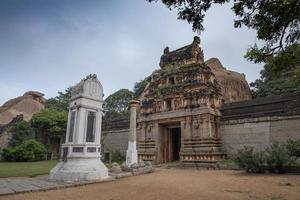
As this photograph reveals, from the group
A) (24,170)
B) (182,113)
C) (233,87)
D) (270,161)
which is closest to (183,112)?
(182,113)

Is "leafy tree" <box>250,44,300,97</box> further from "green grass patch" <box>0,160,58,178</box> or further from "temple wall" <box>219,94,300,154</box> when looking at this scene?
"green grass patch" <box>0,160,58,178</box>

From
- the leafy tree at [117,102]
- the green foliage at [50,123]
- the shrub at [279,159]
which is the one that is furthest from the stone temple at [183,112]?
the leafy tree at [117,102]

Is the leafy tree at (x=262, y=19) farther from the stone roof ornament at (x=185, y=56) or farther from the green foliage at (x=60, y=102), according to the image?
the green foliage at (x=60, y=102)

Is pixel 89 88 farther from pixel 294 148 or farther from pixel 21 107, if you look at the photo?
pixel 21 107

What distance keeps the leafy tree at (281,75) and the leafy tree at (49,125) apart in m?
19.0

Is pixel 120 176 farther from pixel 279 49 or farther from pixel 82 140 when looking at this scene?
pixel 279 49

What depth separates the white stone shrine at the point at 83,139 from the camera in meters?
8.52

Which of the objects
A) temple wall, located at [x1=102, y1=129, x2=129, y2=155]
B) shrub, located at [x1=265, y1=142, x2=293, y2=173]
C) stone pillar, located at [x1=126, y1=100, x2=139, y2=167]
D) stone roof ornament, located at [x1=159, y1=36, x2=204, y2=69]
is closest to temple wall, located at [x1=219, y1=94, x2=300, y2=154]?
shrub, located at [x1=265, y1=142, x2=293, y2=173]

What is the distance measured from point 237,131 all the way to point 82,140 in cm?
1059

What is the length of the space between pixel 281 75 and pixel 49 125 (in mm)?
22125

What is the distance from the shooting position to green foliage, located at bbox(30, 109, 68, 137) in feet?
76.8

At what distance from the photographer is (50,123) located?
23.4 m

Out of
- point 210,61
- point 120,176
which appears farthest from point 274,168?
point 210,61

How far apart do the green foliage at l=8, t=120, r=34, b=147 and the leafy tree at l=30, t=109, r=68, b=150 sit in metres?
0.59
